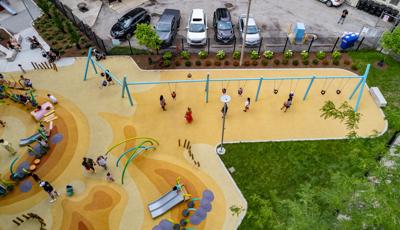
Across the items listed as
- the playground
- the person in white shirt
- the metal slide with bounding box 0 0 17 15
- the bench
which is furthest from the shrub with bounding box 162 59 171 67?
the metal slide with bounding box 0 0 17 15

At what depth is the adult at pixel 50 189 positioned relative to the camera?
1586 cm

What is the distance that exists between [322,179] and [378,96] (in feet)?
29.9

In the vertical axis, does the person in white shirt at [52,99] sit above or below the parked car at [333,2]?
below

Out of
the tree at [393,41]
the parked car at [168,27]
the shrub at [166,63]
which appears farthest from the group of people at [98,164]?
the tree at [393,41]

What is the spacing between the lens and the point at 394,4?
2788 cm

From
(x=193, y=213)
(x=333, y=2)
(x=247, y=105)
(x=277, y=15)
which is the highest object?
(x=333, y=2)

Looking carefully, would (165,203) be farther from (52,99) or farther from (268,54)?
(268,54)

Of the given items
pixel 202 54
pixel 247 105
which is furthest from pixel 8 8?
pixel 247 105

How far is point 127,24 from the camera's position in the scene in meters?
26.8

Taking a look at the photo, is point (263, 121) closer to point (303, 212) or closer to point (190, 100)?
point (190, 100)

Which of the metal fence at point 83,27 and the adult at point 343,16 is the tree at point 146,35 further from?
the adult at point 343,16

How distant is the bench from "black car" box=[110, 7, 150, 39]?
2151 cm

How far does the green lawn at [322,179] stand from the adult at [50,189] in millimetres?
10457

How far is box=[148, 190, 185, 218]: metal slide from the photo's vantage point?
1573cm
